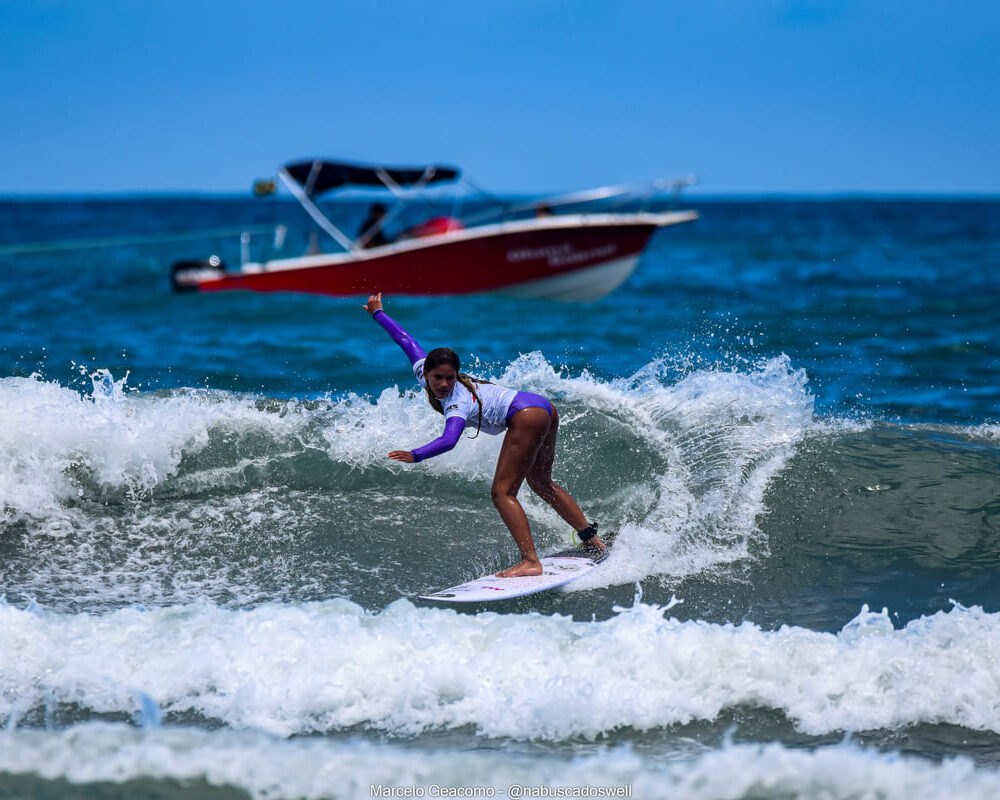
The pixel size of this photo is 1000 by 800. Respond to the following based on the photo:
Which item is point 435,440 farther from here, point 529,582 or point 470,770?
point 470,770

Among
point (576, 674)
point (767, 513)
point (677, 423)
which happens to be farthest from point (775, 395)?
point (576, 674)

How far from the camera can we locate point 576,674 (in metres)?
4.60

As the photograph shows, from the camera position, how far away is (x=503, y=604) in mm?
5633

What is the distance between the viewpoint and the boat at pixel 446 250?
1588cm

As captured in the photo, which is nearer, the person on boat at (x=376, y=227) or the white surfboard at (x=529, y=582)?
the white surfboard at (x=529, y=582)

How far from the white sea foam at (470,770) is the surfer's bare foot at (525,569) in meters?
1.78

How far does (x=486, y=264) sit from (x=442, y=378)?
11116mm

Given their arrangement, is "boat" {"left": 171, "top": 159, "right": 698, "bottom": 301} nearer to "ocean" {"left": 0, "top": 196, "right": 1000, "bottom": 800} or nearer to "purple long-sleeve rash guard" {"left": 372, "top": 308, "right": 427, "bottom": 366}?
"ocean" {"left": 0, "top": 196, "right": 1000, "bottom": 800}

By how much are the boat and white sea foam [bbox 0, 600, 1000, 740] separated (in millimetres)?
11236

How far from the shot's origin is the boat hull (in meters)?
15.9

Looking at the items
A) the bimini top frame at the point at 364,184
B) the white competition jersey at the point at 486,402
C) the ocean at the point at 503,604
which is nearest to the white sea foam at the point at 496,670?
the ocean at the point at 503,604

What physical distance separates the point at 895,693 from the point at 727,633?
768mm

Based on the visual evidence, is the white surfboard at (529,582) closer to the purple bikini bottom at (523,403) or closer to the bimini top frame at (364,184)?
the purple bikini bottom at (523,403)

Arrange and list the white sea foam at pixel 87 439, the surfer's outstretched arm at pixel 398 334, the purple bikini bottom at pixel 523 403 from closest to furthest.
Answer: the purple bikini bottom at pixel 523 403 < the surfer's outstretched arm at pixel 398 334 < the white sea foam at pixel 87 439
